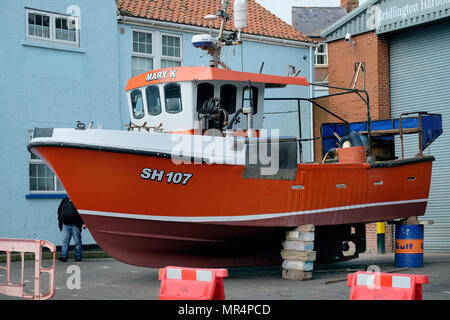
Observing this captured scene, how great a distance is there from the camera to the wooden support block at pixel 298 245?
415 inches

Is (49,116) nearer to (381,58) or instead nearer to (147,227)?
(147,227)

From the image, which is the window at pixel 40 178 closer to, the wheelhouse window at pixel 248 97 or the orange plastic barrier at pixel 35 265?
the wheelhouse window at pixel 248 97

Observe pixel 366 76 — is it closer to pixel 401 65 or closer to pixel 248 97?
pixel 401 65

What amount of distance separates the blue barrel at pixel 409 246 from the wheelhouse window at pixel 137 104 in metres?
5.31

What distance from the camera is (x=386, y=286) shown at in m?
5.42

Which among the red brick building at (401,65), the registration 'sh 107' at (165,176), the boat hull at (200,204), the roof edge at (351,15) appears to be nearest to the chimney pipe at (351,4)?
the roof edge at (351,15)

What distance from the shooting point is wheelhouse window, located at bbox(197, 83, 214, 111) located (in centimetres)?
1068

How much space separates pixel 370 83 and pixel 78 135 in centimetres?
1068

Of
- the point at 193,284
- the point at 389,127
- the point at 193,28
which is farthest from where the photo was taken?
the point at 193,28

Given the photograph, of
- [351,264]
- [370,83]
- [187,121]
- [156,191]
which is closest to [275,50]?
[370,83]

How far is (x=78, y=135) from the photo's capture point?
913cm

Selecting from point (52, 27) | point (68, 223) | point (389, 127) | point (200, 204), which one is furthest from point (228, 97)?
point (52, 27)

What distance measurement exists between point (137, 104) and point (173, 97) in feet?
3.02

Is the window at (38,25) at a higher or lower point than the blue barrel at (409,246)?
higher
